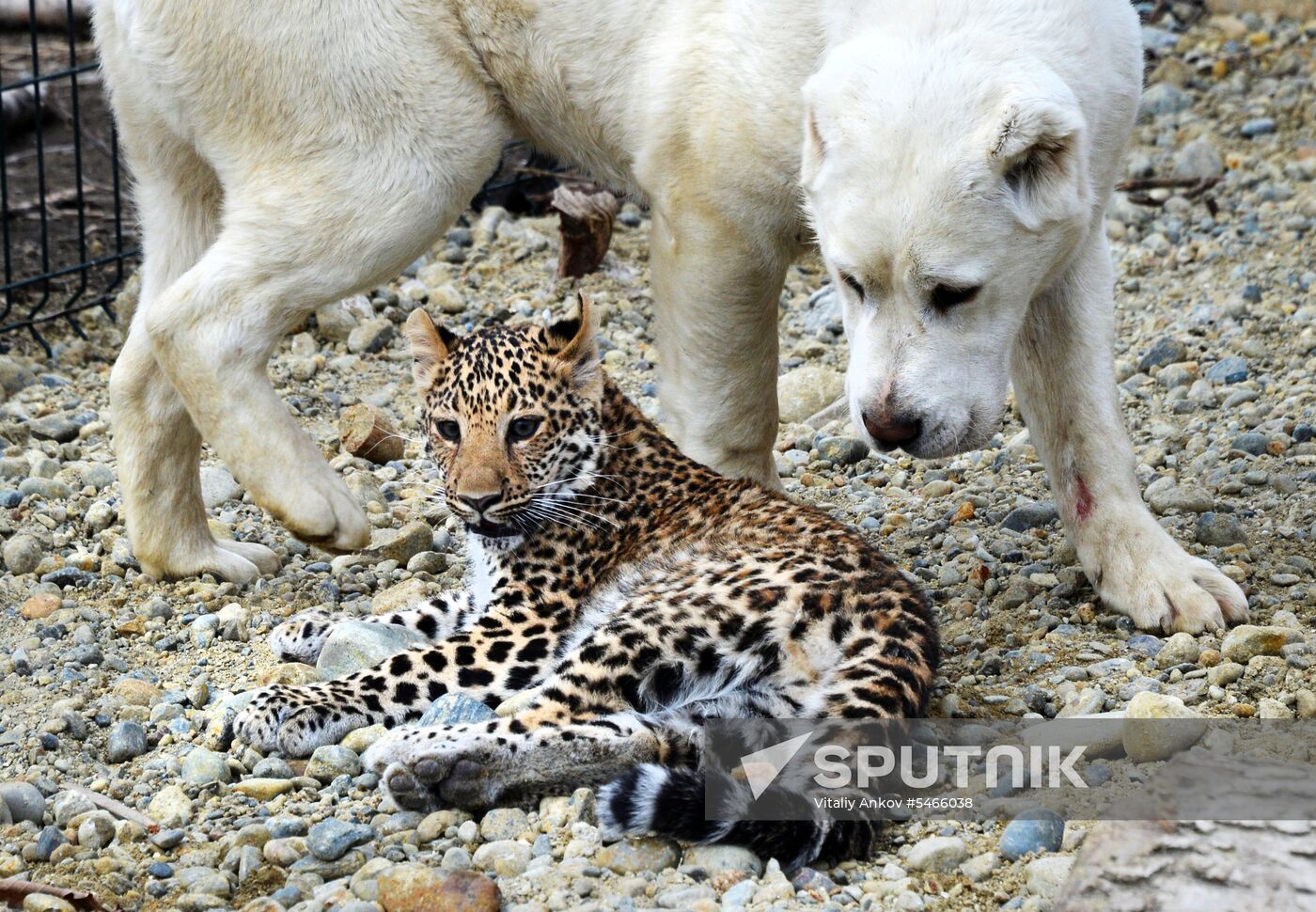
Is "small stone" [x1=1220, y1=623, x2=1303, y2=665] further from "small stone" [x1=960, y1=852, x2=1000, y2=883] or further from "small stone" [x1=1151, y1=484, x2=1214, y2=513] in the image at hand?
"small stone" [x1=960, y1=852, x2=1000, y2=883]

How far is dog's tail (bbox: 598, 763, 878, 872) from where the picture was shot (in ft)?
11.6

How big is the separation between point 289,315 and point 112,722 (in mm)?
1436

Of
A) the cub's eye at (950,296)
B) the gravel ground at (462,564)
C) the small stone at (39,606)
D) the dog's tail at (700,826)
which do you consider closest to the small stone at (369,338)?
the gravel ground at (462,564)

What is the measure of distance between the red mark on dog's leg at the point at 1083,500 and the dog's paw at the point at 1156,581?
0.08 m

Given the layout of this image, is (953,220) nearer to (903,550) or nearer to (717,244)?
(717,244)

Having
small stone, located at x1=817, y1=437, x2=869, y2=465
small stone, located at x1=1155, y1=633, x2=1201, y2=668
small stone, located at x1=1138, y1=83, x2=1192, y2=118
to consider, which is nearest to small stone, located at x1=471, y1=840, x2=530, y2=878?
small stone, located at x1=1155, y1=633, x2=1201, y2=668

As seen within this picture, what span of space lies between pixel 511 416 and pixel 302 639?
994 millimetres

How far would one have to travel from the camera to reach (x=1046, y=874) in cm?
341

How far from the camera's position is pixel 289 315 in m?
5.24

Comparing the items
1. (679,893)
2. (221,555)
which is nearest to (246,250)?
(221,555)

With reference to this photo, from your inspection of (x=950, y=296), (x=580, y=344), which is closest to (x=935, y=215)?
(x=950, y=296)

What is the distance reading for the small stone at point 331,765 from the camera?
13.8ft

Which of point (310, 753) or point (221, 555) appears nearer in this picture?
point (310, 753)

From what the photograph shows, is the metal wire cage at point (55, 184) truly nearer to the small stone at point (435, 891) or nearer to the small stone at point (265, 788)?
the small stone at point (265, 788)
